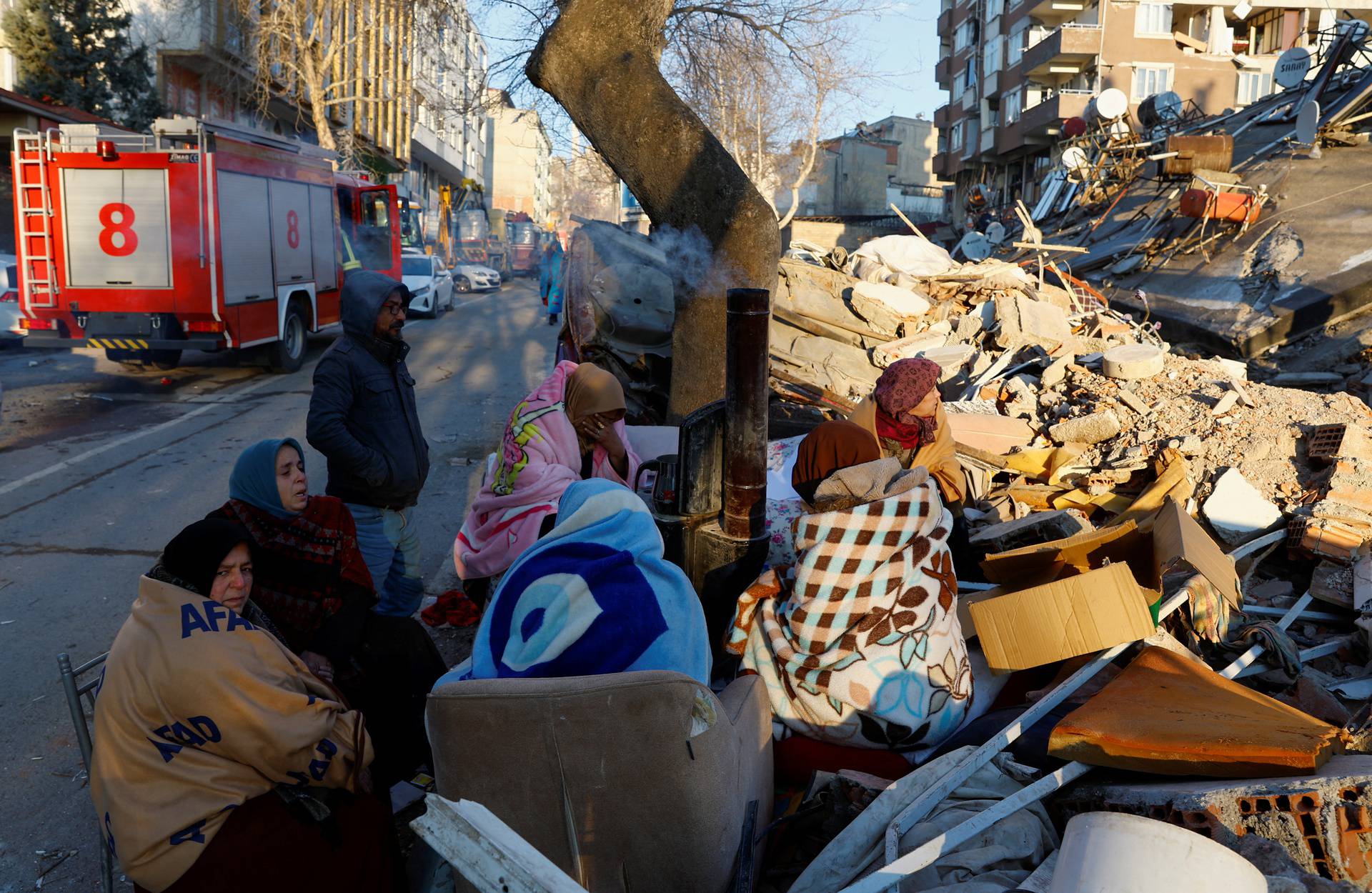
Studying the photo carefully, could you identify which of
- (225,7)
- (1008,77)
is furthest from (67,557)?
(1008,77)

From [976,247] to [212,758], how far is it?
59.1ft

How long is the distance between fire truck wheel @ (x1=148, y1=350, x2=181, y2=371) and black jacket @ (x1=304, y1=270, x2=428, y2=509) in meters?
9.62

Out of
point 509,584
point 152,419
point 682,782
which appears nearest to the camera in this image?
point 682,782

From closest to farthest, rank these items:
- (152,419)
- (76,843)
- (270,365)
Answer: (76,843), (152,419), (270,365)

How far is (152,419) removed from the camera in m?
9.70

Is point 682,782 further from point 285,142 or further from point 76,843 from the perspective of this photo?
point 285,142

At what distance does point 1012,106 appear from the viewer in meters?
44.3

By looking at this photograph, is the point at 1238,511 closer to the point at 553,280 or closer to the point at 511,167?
the point at 553,280

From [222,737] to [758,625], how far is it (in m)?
1.67

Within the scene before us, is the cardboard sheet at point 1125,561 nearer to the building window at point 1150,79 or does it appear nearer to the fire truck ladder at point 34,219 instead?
the fire truck ladder at point 34,219

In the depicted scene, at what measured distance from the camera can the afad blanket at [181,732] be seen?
7.50ft

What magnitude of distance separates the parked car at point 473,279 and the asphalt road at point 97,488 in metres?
16.3

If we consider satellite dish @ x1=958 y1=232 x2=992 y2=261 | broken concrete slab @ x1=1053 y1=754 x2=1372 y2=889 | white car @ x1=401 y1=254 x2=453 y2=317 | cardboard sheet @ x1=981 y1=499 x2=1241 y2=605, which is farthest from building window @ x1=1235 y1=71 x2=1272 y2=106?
broken concrete slab @ x1=1053 y1=754 x2=1372 y2=889

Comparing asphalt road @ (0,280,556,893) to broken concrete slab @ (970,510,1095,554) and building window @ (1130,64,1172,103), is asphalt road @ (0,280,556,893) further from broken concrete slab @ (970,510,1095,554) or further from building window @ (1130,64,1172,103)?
building window @ (1130,64,1172,103)
